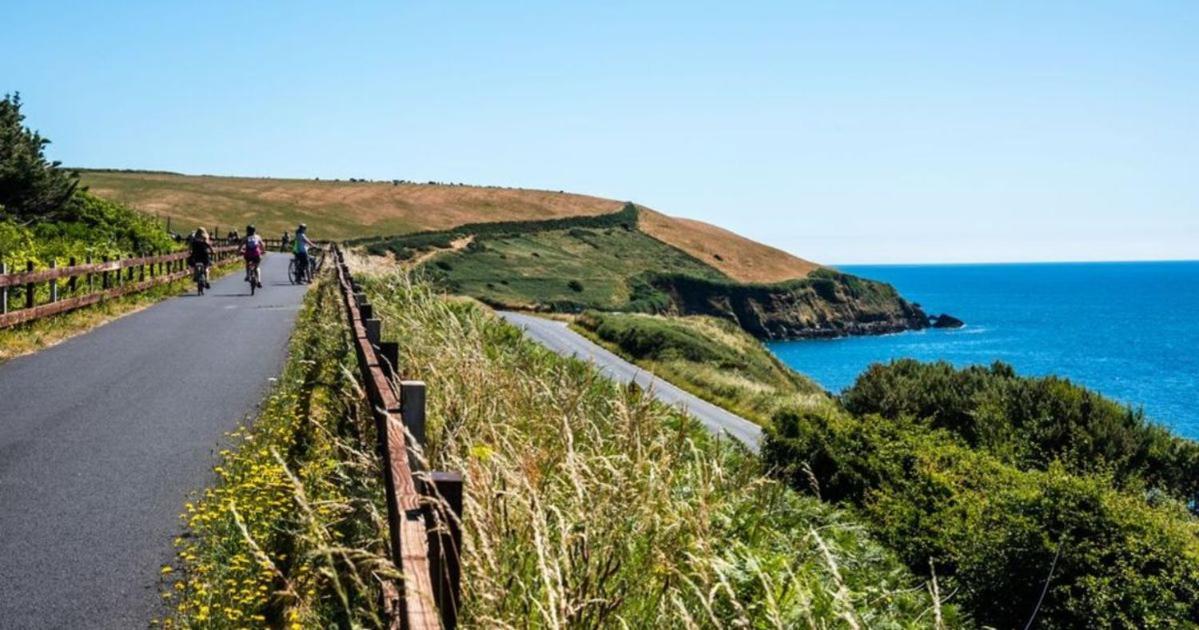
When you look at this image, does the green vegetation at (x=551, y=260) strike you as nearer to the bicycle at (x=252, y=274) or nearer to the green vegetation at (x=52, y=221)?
the green vegetation at (x=52, y=221)

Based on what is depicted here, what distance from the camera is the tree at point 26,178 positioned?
30938 millimetres

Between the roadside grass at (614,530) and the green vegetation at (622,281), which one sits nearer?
the roadside grass at (614,530)

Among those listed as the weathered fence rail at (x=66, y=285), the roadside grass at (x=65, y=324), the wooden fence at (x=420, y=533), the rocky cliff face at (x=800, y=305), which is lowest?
the rocky cliff face at (x=800, y=305)

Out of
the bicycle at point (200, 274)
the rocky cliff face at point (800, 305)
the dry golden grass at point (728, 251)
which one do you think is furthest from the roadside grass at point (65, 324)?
the dry golden grass at point (728, 251)

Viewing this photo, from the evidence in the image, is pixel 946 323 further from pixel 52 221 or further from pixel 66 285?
pixel 66 285

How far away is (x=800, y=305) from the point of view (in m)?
115

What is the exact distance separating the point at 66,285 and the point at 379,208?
103268 mm

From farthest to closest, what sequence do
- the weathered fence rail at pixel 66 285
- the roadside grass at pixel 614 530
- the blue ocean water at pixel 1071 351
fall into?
the blue ocean water at pixel 1071 351 < the weathered fence rail at pixel 66 285 < the roadside grass at pixel 614 530

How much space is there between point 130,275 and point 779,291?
308 ft

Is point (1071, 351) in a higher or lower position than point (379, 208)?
lower

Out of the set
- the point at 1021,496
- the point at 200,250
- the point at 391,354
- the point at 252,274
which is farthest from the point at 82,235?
the point at 1021,496

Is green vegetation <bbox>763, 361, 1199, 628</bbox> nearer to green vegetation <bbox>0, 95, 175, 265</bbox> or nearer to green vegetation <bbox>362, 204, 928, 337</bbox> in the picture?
green vegetation <bbox>0, 95, 175, 265</bbox>

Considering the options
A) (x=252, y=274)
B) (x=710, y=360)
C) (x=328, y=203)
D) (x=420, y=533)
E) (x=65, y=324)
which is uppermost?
(x=328, y=203)

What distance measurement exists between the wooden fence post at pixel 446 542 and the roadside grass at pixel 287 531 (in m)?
0.22
